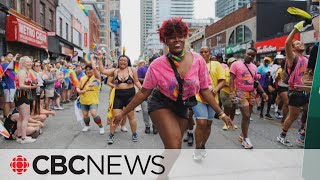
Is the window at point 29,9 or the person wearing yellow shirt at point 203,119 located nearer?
the person wearing yellow shirt at point 203,119

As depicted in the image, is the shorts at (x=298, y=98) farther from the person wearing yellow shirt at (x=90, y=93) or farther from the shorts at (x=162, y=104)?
the person wearing yellow shirt at (x=90, y=93)

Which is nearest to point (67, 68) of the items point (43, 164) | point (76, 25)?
point (43, 164)

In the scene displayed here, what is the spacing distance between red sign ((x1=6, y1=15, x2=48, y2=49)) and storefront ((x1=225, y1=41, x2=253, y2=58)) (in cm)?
1798

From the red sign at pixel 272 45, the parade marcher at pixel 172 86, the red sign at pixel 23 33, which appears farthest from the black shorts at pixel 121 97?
the red sign at pixel 272 45

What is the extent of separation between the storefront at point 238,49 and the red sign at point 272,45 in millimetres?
2565

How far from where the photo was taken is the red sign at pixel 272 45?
21270 millimetres

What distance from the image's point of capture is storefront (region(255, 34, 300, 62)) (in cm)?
2133

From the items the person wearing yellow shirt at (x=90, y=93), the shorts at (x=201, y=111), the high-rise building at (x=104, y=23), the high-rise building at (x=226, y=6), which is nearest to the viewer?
the shorts at (x=201, y=111)

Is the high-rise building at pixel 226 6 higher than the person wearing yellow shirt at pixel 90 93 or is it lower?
higher

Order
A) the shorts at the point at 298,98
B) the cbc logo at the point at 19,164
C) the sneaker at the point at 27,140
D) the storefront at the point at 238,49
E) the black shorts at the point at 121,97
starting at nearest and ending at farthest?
the cbc logo at the point at 19,164, the shorts at the point at 298,98, the sneaker at the point at 27,140, the black shorts at the point at 121,97, the storefront at the point at 238,49

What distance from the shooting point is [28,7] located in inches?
766

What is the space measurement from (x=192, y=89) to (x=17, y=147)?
3.84 m

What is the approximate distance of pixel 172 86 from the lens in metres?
3.44

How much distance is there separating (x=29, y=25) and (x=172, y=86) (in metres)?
15.5
